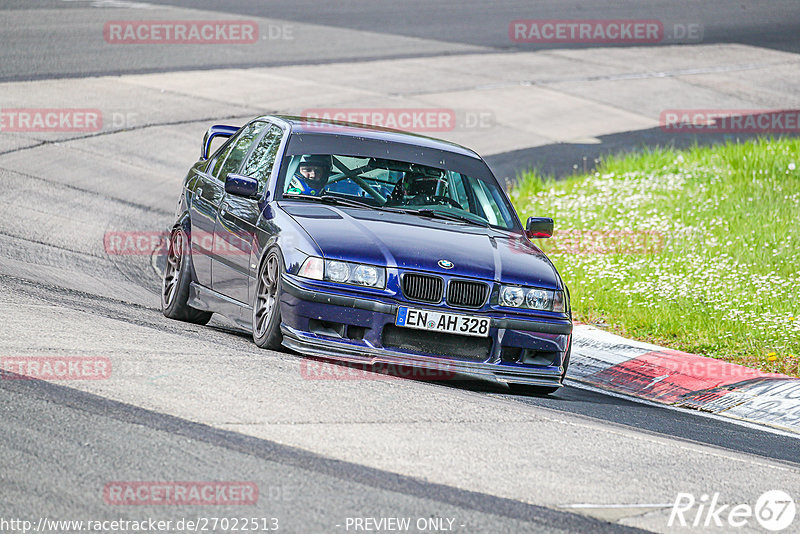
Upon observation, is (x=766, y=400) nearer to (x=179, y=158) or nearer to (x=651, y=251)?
(x=651, y=251)

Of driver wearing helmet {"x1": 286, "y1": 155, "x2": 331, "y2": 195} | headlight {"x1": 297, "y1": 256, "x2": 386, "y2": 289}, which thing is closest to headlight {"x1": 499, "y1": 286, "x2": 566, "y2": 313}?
headlight {"x1": 297, "y1": 256, "x2": 386, "y2": 289}

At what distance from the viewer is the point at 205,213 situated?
9508mm

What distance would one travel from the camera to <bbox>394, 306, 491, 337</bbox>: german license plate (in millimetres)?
7555

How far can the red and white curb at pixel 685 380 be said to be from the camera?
8773 mm

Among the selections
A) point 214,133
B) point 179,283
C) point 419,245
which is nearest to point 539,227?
point 419,245

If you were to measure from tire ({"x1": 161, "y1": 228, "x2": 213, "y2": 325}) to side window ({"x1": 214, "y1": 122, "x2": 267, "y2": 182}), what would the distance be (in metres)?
0.59

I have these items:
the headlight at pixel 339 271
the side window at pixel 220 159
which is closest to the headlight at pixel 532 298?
the headlight at pixel 339 271

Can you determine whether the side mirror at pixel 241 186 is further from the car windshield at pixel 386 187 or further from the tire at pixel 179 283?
the tire at pixel 179 283

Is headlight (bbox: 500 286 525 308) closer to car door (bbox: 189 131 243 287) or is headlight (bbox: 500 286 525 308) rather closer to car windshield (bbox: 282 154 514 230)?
car windshield (bbox: 282 154 514 230)

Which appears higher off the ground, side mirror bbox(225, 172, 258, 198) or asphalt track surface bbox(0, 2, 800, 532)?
side mirror bbox(225, 172, 258, 198)

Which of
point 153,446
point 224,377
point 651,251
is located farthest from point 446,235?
point 651,251

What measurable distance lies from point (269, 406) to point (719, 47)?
978 inches

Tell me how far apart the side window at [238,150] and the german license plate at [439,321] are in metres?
2.60

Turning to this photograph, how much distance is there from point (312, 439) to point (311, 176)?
3331mm
